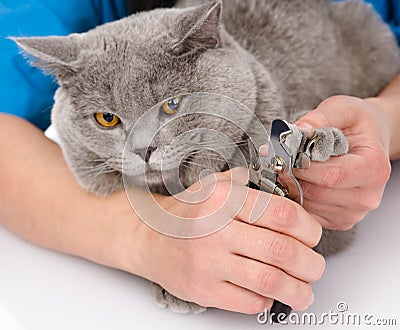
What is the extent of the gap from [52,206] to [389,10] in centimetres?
91

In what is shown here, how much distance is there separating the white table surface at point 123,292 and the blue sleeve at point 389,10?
22.0 inches

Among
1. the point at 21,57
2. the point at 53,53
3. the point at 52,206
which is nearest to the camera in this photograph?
the point at 53,53

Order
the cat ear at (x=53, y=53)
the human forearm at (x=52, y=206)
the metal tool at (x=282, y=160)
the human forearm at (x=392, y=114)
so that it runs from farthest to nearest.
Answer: the human forearm at (x=392, y=114), the human forearm at (x=52, y=206), the cat ear at (x=53, y=53), the metal tool at (x=282, y=160)

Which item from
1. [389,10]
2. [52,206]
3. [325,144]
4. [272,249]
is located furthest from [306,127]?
[389,10]

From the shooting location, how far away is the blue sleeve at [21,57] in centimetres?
109

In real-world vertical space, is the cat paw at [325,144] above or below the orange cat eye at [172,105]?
below

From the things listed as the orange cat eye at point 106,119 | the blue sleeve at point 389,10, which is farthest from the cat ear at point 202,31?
the blue sleeve at point 389,10

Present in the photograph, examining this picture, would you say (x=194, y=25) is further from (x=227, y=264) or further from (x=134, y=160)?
(x=227, y=264)

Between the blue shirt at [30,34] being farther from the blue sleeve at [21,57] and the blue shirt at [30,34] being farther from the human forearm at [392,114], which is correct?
the human forearm at [392,114]

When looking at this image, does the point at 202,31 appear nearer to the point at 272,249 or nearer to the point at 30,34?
the point at 272,249

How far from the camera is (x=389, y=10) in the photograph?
1.37 m

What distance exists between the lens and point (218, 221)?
0.74 meters

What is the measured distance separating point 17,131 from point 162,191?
0.34 metres

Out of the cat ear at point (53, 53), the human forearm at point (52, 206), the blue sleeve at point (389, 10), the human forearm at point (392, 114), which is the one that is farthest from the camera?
the blue sleeve at point (389, 10)
